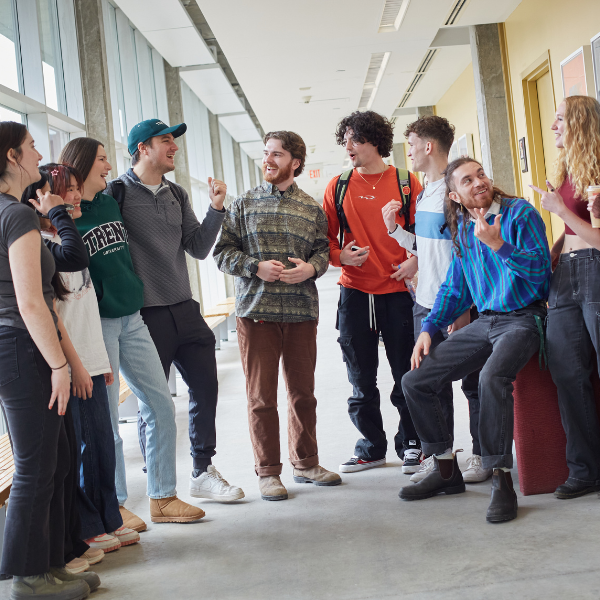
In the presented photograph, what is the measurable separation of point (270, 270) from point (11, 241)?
1256mm

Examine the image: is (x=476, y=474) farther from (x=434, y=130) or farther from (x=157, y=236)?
(x=157, y=236)

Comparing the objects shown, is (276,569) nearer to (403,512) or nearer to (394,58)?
(403,512)

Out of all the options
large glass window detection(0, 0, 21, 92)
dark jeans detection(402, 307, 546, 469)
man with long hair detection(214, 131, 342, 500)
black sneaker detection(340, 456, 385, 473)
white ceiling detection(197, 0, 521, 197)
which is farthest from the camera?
white ceiling detection(197, 0, 521, 197)

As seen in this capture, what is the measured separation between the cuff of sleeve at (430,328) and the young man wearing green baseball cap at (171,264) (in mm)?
983

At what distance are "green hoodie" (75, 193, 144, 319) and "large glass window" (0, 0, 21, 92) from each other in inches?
91.5

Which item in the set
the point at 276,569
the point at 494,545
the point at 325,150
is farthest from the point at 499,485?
the point at 325,150

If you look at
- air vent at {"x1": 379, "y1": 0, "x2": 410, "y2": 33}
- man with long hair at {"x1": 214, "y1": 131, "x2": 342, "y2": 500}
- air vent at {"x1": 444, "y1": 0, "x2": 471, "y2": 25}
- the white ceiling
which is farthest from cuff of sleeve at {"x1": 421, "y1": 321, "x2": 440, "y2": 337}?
air vent at {"x1": 444, "y1": 0, "x2": 471, "y2": 25}

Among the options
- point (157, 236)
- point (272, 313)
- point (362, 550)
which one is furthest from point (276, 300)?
point (362, 550)

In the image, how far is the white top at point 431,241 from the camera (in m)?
3.08

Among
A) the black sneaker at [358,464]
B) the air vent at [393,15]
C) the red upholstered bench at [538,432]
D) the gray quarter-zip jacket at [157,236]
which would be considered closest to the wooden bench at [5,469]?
the gray quarter-zip jacket at [157,236]

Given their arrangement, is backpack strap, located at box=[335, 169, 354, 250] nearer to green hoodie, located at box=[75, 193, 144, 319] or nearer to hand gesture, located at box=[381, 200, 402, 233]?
hand gesture, located at box=[381, 200, 402, 233]

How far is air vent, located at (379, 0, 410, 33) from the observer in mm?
6754

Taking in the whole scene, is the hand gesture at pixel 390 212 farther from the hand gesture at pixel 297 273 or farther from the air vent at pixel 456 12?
the air vent at pixel 456 12

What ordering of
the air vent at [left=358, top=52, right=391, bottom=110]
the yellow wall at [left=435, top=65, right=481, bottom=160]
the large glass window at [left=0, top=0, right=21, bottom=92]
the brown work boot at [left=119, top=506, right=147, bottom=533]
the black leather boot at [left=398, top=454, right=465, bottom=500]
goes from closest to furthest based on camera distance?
the brown work boot at [left=119, top=506, right=147, bottom=533] < the black leather boot at [left=398, top=454, right=465, bottom=500] < the large glass window at [left=0, top=0, right=21, bottom=92] < the air vent at [left=358, top=52, right=391, bottom=110] < the yellow wall at [left=435, top=65, right=481, bottom=160]
